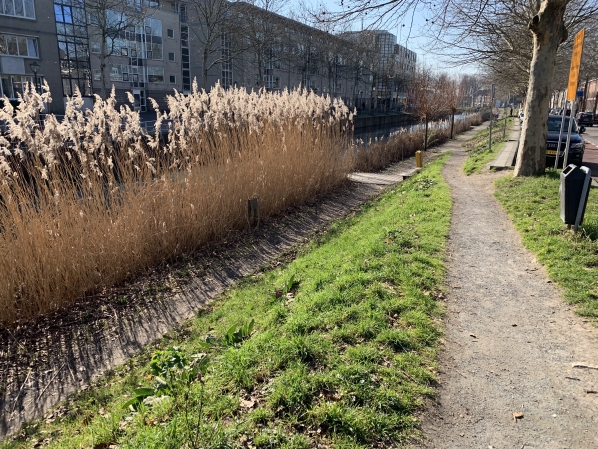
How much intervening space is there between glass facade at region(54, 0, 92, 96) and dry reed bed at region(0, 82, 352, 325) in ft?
123

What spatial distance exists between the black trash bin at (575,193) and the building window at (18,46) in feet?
140

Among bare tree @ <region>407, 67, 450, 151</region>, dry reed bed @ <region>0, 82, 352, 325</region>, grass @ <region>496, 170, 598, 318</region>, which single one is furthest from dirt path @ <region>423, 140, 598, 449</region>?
bare tree @ <region>407, 67, 450, 151</region>

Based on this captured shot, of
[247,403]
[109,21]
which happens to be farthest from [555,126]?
[109,21]

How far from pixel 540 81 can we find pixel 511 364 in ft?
27.4

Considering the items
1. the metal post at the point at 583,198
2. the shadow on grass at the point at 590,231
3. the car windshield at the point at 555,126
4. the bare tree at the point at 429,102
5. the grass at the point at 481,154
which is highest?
the bare tree at the point at 429,102

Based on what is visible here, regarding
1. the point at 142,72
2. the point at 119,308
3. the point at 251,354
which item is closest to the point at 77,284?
the point at 119,308

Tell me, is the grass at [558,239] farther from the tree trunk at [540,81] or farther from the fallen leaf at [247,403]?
the fallen leaf at [247,403]

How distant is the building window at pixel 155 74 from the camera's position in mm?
51028

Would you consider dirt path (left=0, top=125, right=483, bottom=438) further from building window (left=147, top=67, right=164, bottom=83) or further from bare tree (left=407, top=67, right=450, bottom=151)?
building window (left=147, top=67, right=164, bottom=83)

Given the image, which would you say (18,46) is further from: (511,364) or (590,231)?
(511,364)

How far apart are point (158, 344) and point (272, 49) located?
153ft

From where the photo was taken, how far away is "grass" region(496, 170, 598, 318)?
472 centimetres

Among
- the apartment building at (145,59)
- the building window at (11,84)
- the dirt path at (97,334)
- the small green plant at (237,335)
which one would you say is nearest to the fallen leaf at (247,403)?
the small green plant at (237,335)

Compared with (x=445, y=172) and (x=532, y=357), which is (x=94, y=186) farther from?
(x=445, y=172)
